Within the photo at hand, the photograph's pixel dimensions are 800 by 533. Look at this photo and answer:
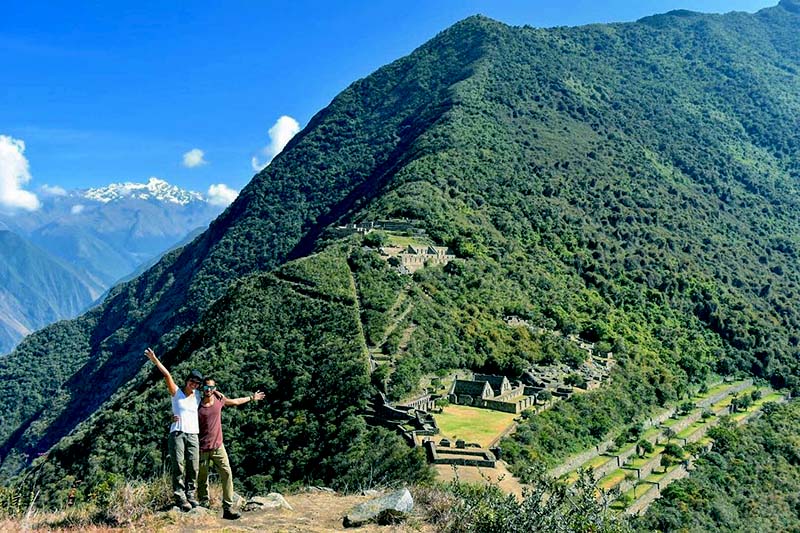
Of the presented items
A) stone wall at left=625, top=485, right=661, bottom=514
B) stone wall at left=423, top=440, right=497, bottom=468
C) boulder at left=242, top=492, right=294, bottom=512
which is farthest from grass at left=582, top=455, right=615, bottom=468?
boulder at left=242, top=492, right=294, bottom=512

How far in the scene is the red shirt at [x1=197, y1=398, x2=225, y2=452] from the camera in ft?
40.0

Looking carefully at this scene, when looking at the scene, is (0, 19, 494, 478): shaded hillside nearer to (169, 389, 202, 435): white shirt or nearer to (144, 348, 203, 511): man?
(144, 348, 203, 511): man

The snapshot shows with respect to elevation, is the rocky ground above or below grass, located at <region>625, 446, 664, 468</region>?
above

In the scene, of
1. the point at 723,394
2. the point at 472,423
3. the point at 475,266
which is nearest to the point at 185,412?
the point at 472,423

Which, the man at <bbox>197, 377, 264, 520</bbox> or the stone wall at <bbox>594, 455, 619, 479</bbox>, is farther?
the stone wall at <bbox>594, 455, 619, 479</bbox>

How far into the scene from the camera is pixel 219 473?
12242 mm

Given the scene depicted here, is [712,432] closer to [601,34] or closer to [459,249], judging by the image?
[459,249]

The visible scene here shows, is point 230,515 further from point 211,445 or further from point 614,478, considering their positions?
point 614,478

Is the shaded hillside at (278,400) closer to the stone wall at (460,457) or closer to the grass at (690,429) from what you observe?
the stone wall at (460,457)

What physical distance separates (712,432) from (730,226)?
75.6m

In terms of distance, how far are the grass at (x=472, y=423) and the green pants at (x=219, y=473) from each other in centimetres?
2174

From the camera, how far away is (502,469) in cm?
3038

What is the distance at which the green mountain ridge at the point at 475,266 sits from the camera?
42125 mm

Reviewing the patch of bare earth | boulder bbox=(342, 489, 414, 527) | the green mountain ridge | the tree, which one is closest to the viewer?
boulder bbox=(342, 489, 414, 527)
